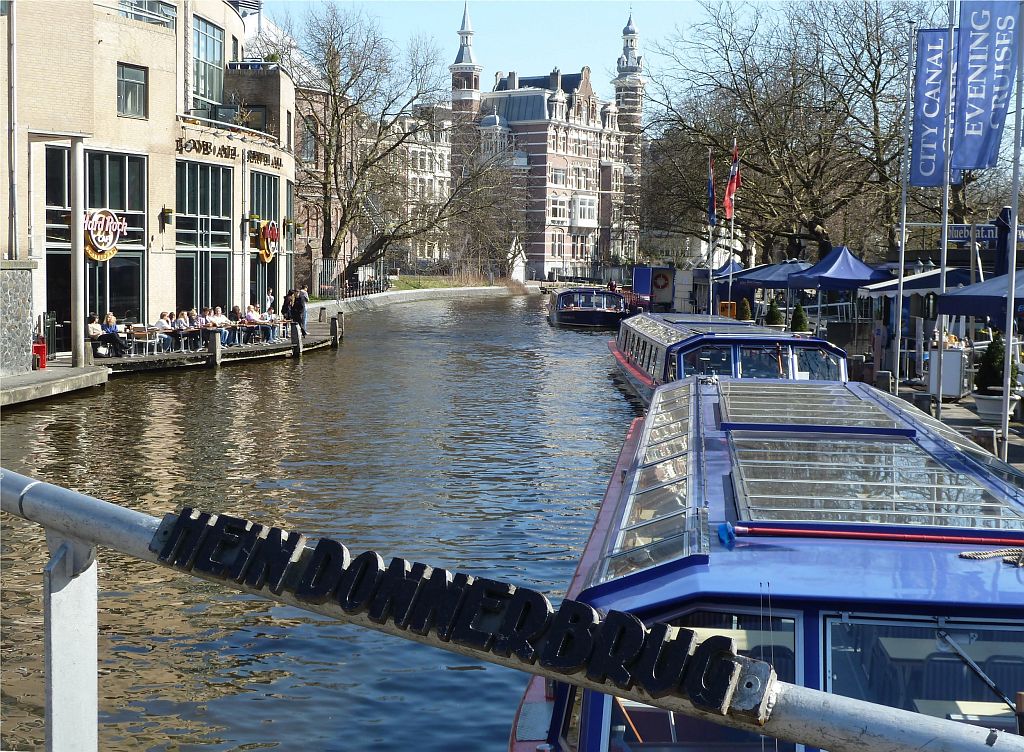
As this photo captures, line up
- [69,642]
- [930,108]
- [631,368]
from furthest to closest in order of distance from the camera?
[631,368] → [930,108] → [69,642]

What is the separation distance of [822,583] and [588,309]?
2040 inches

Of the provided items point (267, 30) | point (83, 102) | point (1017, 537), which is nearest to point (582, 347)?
point (83, 102)

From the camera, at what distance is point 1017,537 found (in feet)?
19.7

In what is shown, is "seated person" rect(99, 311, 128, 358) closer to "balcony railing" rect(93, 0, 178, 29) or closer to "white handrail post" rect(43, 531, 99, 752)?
A: "balcony railing" rect(93, 0, 178, 29)

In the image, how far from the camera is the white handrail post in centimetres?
330

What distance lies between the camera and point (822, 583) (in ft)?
16.8

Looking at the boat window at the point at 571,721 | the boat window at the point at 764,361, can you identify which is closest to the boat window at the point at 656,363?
the boat window at the point at 764,361

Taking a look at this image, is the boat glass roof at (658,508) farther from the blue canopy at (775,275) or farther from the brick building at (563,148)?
the brick building at (563,148)

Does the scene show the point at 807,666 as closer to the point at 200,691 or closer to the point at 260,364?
the point at 200,691

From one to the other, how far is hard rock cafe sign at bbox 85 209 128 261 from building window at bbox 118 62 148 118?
518 centimetres

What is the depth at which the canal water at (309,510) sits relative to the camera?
929 centimetres

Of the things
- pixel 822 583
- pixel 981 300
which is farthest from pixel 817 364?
pixel 822 583

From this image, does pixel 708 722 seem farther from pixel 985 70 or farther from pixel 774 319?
pixel 774 319

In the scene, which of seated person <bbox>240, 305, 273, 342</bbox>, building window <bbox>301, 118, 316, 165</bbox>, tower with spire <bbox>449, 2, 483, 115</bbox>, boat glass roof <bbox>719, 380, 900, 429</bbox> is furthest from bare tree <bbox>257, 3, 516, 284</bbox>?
tower with spire <bbox>449, 2, 483, 115</bbox>
